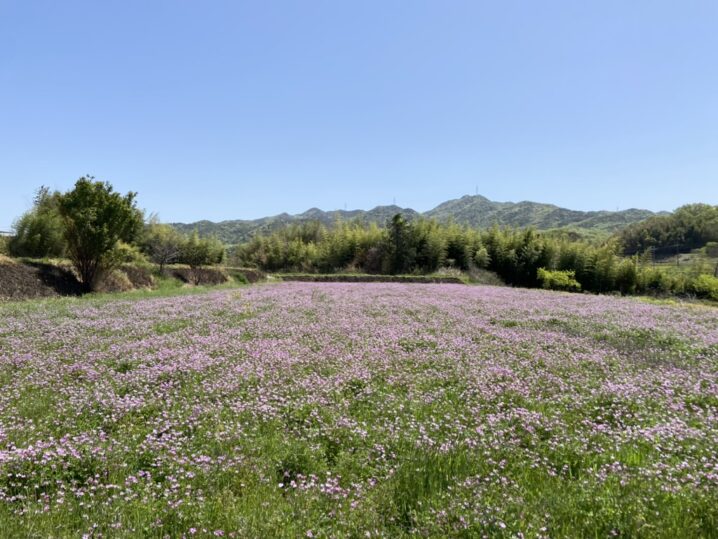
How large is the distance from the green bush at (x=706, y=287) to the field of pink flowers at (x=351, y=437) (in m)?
40.5

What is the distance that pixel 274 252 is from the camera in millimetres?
60094

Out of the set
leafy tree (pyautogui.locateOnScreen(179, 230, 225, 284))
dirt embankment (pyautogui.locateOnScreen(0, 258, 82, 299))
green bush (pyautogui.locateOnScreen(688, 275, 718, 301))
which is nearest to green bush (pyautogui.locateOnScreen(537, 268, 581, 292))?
green bush (pyautogui.locateOnScreen(688, 275, 718, 301))

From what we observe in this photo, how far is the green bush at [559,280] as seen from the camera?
132ft

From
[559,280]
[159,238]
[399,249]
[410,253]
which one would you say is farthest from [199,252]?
[559,280]

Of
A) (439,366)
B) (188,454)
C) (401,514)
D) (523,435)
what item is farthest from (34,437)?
(439,366)

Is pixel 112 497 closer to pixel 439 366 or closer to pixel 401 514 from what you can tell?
pixel 401 514

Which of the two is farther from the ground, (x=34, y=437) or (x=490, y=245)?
(x=490, y=245)

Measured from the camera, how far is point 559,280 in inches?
1586

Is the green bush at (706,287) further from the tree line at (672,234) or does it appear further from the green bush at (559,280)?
the tree line at (672,234)

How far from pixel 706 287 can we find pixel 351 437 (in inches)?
2171

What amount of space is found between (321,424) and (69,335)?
9489 mm

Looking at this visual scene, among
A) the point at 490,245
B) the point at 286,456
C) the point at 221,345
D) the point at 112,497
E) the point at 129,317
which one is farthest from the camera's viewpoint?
the point at 490,245

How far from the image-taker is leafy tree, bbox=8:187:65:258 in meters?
25.8

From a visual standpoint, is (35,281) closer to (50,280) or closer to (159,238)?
(50,280)
